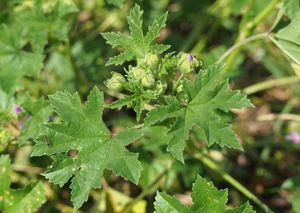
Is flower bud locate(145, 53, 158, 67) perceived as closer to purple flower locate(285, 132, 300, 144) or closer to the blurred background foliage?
the blurred background foliage

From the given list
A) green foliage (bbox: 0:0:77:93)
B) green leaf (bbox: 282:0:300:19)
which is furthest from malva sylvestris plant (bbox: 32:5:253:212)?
green foliage (bbox: 0:0:77:93)

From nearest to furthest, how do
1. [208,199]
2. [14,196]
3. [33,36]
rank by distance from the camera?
[208,199]
[14,196]
[33,36]

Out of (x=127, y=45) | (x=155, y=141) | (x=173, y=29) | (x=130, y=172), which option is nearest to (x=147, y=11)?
(x=173, y=29)

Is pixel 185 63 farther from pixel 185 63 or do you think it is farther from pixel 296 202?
pixel 296 202

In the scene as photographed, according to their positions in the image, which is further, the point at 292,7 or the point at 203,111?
the point at 292,7

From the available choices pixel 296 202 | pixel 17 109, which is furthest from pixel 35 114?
pixel 296 202
